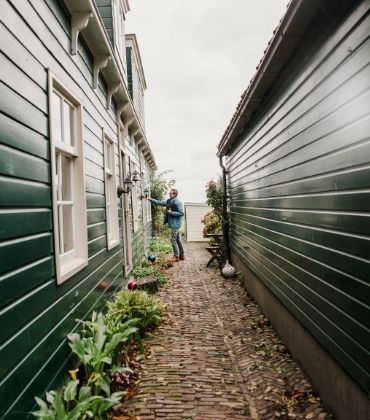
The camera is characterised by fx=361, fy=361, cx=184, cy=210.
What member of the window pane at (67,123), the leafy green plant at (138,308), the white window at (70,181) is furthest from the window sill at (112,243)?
the window pane at (67,123)

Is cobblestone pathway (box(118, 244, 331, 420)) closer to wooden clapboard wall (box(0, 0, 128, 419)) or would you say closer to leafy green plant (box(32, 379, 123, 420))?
leafy green plant (box(32, 379, 123, 420))

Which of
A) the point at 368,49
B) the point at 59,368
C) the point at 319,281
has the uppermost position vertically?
the point at 368,49

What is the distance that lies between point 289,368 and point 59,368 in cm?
262

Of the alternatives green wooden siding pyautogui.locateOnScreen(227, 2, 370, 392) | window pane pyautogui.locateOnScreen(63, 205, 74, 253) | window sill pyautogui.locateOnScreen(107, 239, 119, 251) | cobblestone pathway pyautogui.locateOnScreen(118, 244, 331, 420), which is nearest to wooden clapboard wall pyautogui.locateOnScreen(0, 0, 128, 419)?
window pane pyautogui.locateOnScreen(63, 205, 74, 253)

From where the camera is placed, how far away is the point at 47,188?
2.91 metres

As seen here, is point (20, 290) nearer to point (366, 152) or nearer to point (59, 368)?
point (59, 368)

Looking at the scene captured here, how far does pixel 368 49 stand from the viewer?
2508mm

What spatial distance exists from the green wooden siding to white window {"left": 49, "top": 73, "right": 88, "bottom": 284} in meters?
2.42

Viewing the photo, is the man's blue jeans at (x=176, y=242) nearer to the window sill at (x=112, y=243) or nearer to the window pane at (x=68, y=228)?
the window sill at (x=112, y=243)

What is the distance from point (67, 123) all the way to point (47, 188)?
1175 millimetres

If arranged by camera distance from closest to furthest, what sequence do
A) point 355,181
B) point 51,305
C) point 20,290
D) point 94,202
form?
point 20,290 → point 355,181 → point 51,305 → point 94,202

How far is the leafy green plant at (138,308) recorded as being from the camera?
16.8ft

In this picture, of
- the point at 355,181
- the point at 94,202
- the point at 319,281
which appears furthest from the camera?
the point at 94,202

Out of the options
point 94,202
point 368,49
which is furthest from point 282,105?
point 94,202
